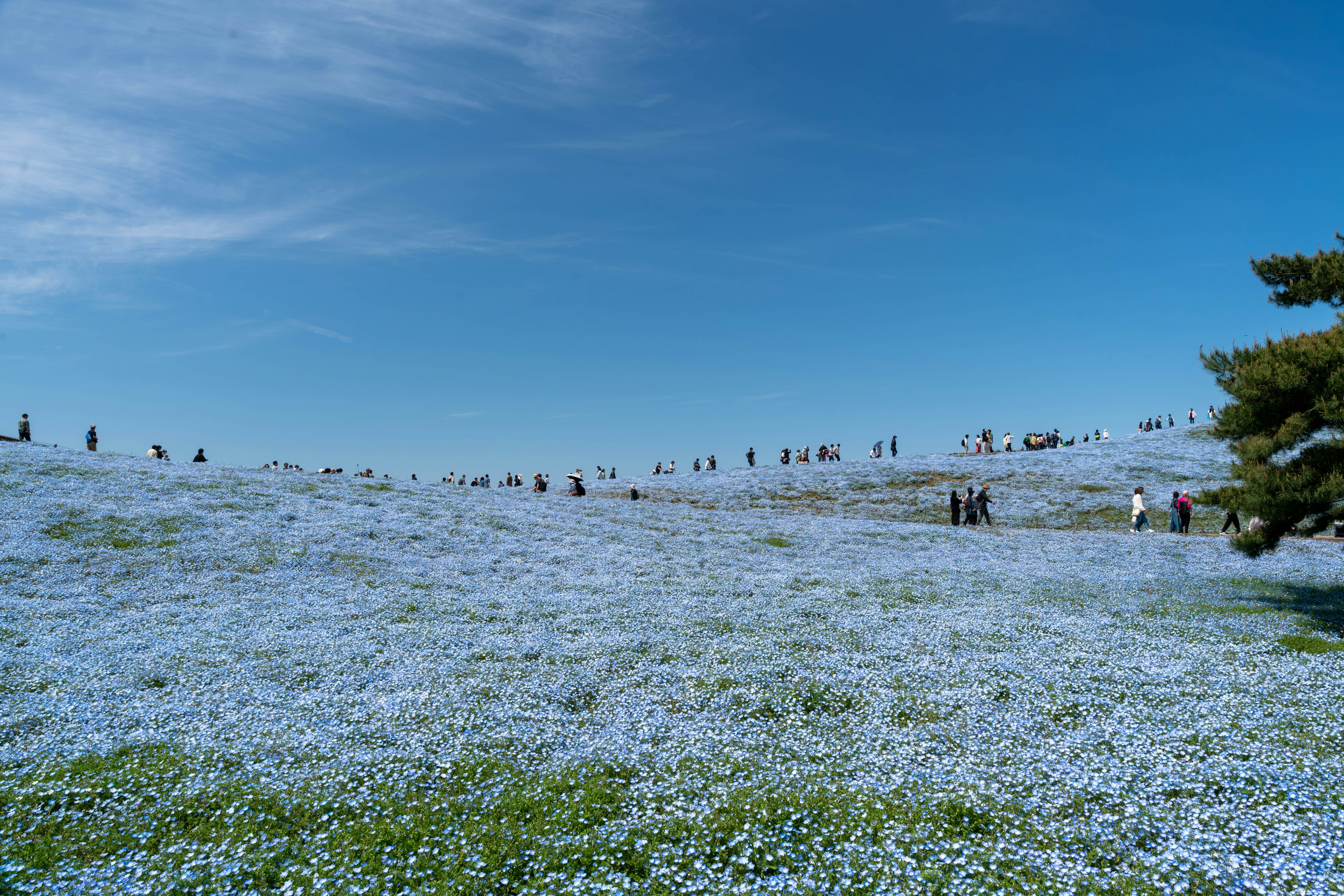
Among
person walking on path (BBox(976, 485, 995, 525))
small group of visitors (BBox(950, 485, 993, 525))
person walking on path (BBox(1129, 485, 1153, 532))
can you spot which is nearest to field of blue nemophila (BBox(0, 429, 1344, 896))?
person walking on path (BBox(1129, 485, 1153, 532))

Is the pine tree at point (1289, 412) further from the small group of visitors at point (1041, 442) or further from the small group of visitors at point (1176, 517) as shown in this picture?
the small group of visitors at point (1041, 442)

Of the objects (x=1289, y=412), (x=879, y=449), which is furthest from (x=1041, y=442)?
(x=1289, y=412)

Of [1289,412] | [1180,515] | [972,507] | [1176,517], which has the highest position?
[1289,412]

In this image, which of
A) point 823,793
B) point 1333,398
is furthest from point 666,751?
point 1333,398

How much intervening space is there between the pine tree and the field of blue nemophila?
120 inches

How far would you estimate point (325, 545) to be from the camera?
2205 cm

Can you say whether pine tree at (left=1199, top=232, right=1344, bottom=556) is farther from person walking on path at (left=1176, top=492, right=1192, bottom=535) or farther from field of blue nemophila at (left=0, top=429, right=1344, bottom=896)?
person walking on path at (left=1176, top=492, right=1192, bottom=535)

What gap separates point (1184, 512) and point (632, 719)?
3438 centimetres

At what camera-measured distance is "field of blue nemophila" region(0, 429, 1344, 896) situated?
293 inches

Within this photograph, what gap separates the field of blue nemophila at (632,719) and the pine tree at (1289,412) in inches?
120

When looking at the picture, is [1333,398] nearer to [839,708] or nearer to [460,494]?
[839,708]

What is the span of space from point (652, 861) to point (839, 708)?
198 inches

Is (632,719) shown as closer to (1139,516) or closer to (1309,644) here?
(1309,644)

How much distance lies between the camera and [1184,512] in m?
33.7
